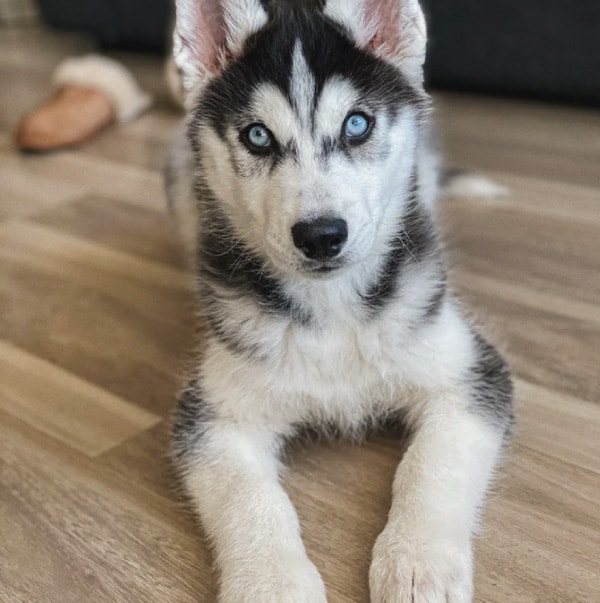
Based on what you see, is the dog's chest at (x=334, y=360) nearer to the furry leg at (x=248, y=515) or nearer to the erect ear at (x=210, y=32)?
the furry leg at (x=248, y=515)

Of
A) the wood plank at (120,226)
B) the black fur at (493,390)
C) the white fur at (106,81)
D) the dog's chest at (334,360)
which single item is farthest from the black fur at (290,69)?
the white fur at (106,81)

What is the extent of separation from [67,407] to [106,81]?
340cm

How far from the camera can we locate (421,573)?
1481mm

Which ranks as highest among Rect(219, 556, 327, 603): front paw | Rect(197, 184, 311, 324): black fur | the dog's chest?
Rect(197, 184, 311, 324): black fur

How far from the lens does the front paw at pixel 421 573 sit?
4.79 ft

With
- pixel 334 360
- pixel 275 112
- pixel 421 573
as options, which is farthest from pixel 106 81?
pixel 421 573

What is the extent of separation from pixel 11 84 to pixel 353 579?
6.01 m

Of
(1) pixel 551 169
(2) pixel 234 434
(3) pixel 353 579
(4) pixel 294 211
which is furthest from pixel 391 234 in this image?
(1) pixel 551 169

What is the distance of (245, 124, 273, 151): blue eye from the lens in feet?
5.78

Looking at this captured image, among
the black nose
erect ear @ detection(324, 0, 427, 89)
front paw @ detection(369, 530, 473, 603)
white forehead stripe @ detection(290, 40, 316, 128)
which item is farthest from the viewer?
erect ear @ detection(324, 0, 427, 89)

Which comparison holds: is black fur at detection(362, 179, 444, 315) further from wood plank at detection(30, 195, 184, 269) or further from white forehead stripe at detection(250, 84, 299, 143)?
wood plank at detection(30, 195, 184, 269)

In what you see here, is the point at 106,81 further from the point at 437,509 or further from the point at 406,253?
the point at 437,509

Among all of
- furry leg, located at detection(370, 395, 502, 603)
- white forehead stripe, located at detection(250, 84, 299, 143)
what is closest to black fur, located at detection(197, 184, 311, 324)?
white forehead stripe, located at detection(250, 84, 299, 143)

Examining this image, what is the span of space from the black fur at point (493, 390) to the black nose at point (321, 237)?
54 cm
